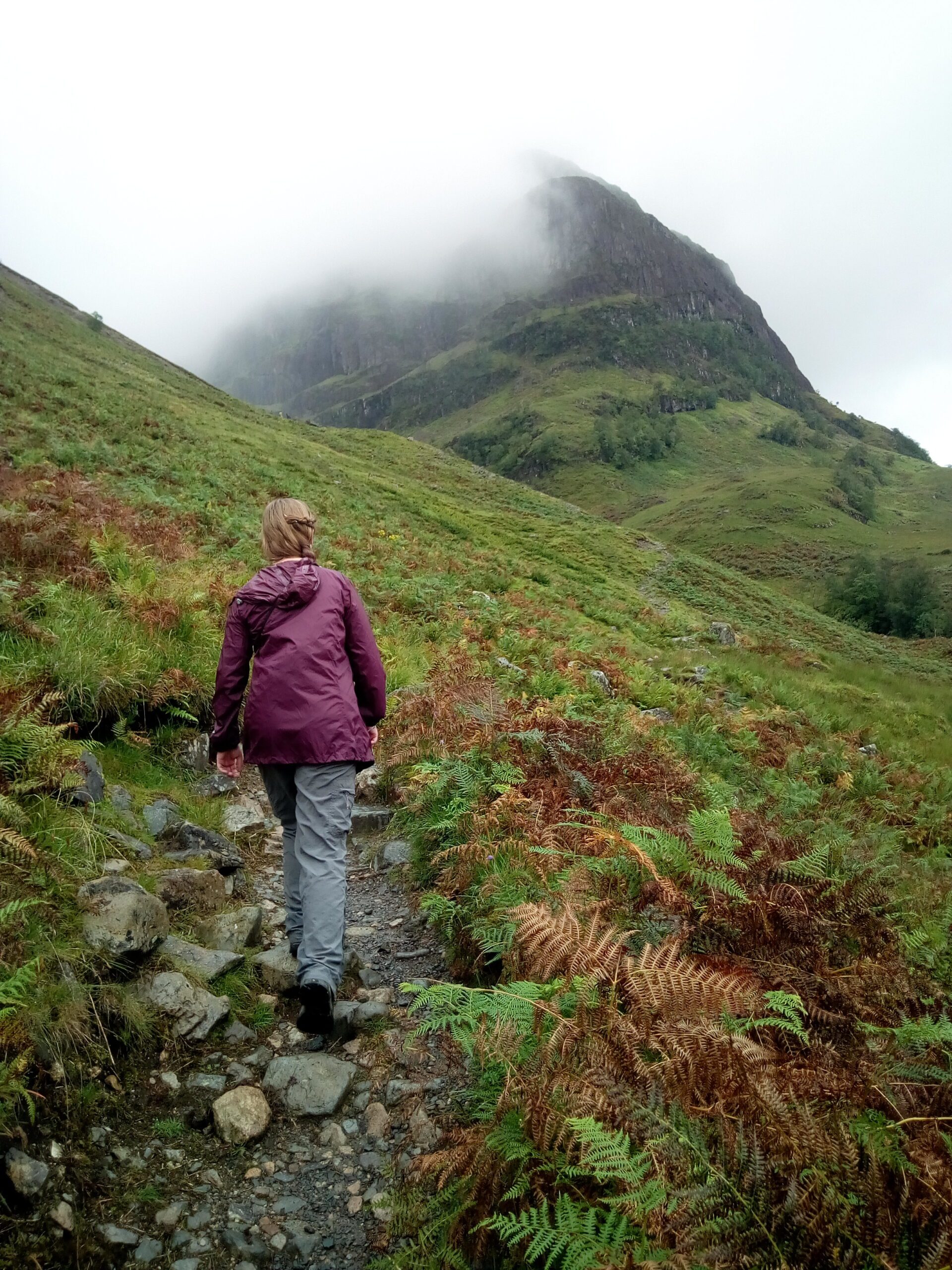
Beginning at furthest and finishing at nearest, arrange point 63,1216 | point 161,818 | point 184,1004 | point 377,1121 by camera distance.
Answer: point 161,818 < point 184,1004 < point 377,1121 < point 63,1216

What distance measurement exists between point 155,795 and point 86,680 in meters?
1.01

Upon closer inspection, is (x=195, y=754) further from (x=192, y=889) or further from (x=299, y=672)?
(x=299, y=672)

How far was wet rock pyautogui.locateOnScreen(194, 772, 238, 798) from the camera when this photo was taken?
5.77 meters

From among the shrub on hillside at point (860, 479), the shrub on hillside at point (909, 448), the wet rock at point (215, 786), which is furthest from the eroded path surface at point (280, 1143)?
the shrub on hillside at point (909, 448)

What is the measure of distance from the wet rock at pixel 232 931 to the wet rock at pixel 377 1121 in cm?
124

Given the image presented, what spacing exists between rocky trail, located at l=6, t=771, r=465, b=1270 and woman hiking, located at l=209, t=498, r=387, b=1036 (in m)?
0.29

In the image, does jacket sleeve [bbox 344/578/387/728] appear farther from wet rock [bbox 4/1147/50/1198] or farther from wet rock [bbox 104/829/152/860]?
wet rock [bbox 4/1147/50/1198]

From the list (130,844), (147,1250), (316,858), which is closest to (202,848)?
(130,844)

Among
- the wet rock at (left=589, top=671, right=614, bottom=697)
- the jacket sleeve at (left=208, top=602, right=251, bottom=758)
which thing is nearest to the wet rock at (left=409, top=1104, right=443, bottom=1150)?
the jacket sleeve at (left=208, top=602, right=251, bottom=758)

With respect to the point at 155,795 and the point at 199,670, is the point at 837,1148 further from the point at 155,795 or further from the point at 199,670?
the point at 199,670

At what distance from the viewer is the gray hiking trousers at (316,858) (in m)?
3.64

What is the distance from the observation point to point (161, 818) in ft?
16.0

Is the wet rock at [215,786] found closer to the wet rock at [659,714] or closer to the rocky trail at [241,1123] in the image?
the rocky trail at [241,1123]

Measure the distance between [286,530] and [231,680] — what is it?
958 millimetres
